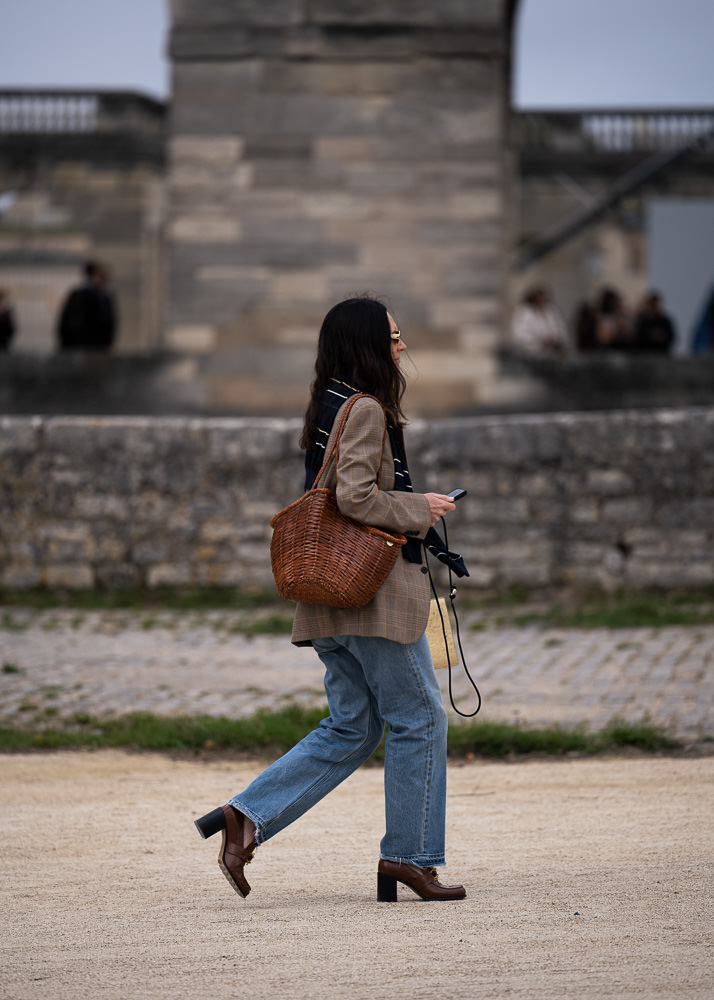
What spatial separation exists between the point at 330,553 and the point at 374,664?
1.10 ft

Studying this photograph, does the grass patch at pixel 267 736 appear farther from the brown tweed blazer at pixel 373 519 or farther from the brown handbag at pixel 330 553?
the brown handbag at pixel 330 553

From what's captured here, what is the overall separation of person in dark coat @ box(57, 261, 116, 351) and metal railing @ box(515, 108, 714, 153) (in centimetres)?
1270

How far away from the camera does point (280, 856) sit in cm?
424

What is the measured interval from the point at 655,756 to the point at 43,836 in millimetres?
2579

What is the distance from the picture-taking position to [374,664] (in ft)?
11.4

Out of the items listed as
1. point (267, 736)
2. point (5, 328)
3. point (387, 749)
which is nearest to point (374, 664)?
point (387, 749)

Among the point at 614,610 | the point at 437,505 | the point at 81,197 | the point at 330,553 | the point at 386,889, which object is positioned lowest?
the point at 614,610

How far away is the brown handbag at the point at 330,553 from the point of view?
3.37 meters

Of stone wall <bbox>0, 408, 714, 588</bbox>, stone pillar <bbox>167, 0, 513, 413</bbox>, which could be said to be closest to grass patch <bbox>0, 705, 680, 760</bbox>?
stone wall <bbox>0, 408, 714, 588</bbox>

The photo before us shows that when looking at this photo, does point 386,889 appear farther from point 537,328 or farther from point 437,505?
point 537,328

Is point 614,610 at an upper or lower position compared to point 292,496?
lower

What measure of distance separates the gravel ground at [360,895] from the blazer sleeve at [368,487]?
1039 millimetres

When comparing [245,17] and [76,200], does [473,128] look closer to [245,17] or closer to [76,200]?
[245,17]

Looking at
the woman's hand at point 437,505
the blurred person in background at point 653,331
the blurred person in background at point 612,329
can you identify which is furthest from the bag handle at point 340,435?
the blurred person in background at point 612,329
